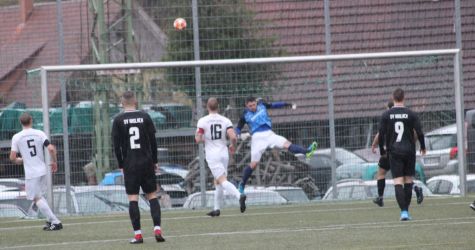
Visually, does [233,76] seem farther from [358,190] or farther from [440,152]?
[440,152]

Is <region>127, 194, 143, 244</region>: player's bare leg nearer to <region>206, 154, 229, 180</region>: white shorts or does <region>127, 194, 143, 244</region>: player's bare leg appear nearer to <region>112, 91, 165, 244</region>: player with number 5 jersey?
<region>112, 91, 165, 244</region>: player with number 5 jersey

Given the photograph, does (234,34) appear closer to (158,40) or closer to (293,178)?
(158,40)

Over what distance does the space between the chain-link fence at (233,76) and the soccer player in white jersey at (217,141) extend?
289 centimetres

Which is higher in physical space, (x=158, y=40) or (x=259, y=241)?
(x=158, y=40)

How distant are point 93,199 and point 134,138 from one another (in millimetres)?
7044

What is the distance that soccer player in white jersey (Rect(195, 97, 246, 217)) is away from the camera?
Answer: 18.6 metres

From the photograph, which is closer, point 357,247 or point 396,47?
point 357,247

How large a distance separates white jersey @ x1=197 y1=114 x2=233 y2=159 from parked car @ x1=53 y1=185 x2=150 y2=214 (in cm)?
307

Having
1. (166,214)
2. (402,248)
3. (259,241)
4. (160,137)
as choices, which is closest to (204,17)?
(160,137)

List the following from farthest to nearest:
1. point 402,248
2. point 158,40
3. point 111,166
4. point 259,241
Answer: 1. point 158,40
2. point 111,166
3. point 259,241
4. point 402,248

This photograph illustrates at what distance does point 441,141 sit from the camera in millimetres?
22891

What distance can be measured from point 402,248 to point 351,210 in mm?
6391

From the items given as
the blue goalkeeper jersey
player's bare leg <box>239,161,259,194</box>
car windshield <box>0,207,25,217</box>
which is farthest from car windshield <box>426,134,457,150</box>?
car windshield <box>0,207,25,217</box>

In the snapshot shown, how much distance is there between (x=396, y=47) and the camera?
2362 cm
